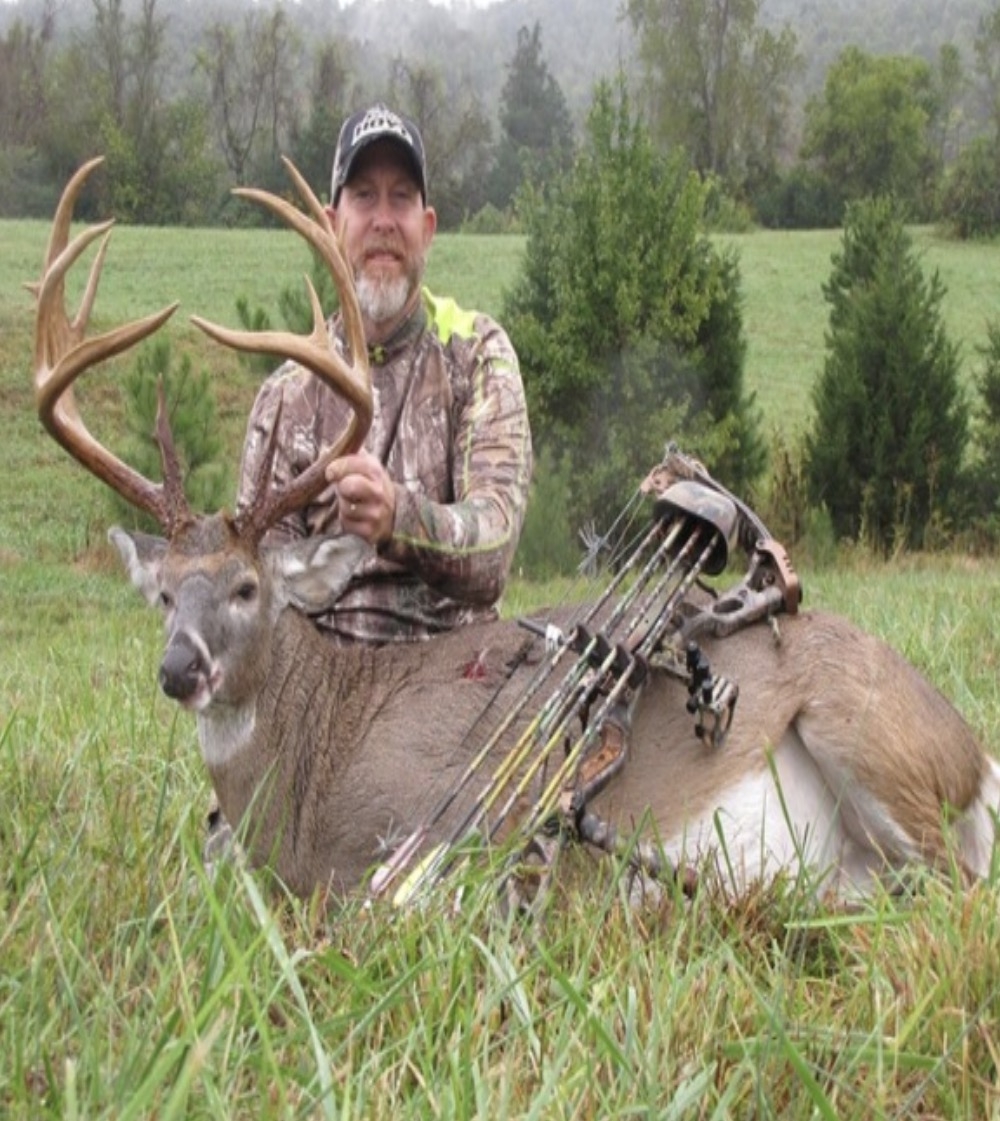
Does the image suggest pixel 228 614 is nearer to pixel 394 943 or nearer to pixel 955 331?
pixel 394 943

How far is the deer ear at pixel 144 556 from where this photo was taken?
3.92 metres

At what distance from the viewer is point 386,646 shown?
13.6 feet

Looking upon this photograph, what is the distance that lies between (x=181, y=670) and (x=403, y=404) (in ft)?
4.08

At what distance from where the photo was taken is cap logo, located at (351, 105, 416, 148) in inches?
175

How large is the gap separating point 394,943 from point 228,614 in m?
1.40

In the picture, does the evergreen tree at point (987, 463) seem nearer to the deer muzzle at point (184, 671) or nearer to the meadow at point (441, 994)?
the meadow at point (441, 994)

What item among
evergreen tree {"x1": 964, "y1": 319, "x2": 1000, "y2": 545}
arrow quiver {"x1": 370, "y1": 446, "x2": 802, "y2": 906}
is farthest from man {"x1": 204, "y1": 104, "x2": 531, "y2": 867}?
evergreen tree {"x1": 964, "y1": 319, "x2": 1000, "y2": 545}

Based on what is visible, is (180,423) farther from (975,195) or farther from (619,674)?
(975,195)

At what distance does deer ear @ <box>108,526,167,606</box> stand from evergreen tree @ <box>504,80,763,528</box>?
11536mm

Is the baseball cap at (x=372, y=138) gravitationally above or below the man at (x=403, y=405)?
above

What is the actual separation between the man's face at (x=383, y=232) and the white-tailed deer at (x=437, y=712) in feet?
2.56

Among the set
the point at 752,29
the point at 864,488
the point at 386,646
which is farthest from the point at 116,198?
the point at 386,646

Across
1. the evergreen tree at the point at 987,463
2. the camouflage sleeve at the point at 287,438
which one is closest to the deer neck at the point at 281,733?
the camouflage sleeve at the point at 287,438

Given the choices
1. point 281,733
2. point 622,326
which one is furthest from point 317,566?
point 622,326
